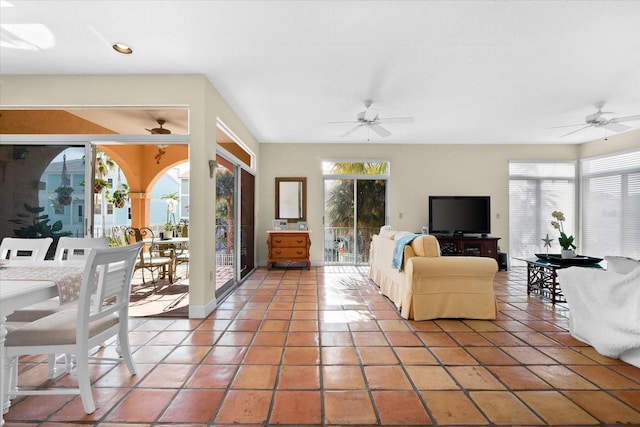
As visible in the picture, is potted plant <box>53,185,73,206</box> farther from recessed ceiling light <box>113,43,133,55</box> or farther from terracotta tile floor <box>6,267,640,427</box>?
recessed ceiling light <box>113,43,133,55</box>

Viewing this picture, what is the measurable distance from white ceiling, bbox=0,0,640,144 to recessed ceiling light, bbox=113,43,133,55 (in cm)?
6

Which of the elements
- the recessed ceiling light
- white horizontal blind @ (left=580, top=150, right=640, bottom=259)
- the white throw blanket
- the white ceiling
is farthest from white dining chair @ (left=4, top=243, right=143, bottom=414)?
white horizontal blind @ (left=580, top=150, right=640, bottom=259)

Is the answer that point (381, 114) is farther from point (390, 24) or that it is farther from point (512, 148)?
point (512, 148)

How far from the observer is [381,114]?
5105 mm

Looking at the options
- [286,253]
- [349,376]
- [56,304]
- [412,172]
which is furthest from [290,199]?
[349,376]

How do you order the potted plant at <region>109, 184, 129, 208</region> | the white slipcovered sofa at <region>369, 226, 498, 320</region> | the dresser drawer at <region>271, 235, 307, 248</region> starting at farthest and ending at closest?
the potted plant at <region>109, 184, 129, 208</region>
the dresser drawer at <region>271, 235, 307, 248</region>
the white slipcovered sofa at <region>369, 226, 498, 320</region>

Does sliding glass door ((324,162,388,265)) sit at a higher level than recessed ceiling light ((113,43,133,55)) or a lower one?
lower

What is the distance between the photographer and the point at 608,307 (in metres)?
2.61

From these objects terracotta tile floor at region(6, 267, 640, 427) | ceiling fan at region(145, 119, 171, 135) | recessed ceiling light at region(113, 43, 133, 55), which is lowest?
terracotta tile floor at region(6, 267, 640, 427)

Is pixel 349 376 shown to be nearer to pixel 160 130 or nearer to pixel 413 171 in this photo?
pixel 160 130

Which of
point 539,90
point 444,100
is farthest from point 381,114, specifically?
point 539,90

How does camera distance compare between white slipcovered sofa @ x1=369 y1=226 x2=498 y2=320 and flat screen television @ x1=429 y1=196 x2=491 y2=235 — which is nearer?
white slipcovered sofa @ x1=369 y1=226 x2=498 y2=320

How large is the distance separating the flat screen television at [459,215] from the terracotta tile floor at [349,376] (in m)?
Result: 3.19

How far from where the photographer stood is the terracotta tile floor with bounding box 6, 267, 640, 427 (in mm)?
1844
